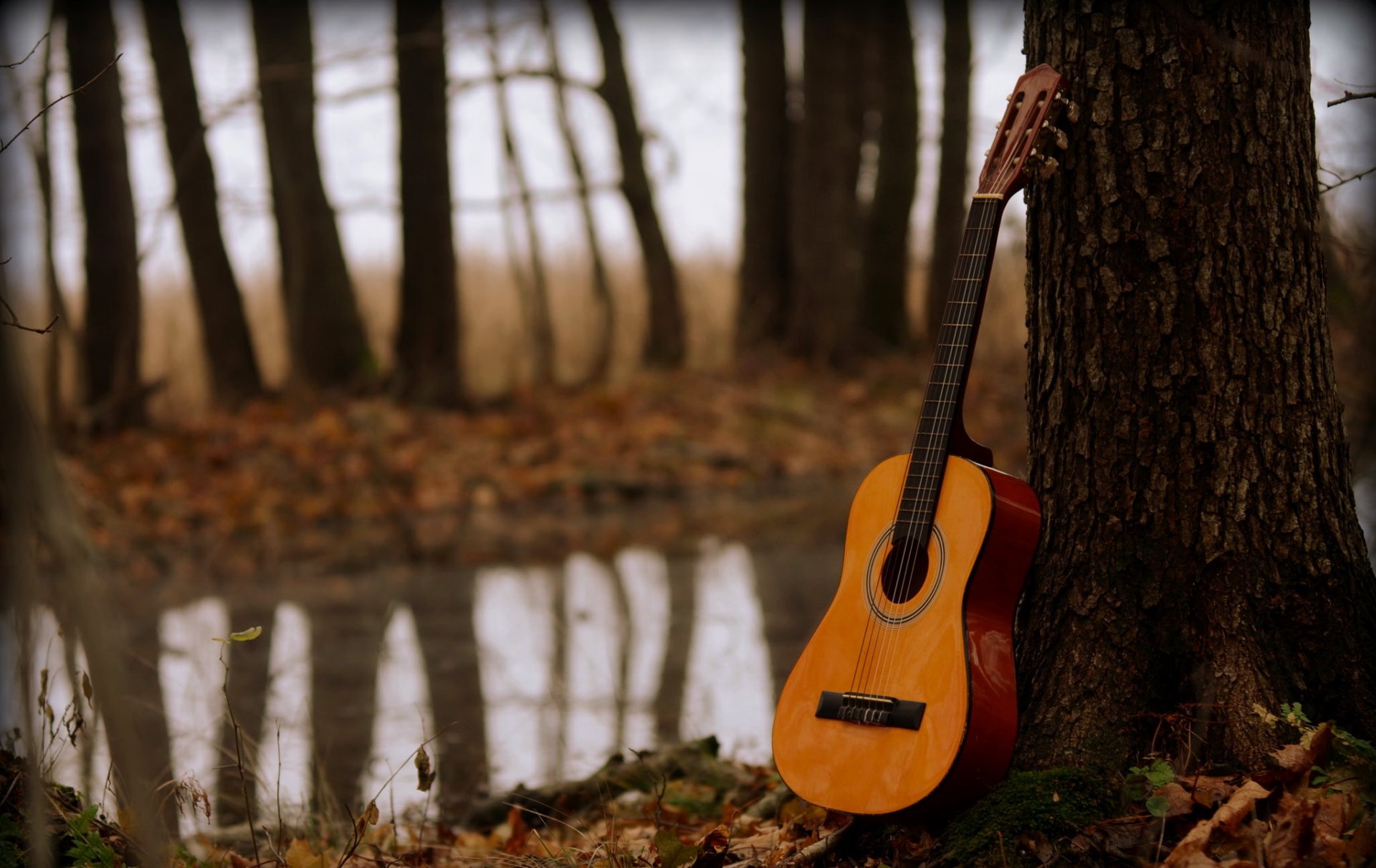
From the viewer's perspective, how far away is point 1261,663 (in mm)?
2529

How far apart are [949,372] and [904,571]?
18.1 inches

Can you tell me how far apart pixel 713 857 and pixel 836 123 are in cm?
1028

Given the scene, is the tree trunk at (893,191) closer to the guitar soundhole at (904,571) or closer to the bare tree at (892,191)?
the bare tree at (892,191)

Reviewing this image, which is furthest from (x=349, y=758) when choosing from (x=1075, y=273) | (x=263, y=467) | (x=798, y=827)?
(x=263, y=467)

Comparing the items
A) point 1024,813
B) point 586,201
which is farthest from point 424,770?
point 586,201

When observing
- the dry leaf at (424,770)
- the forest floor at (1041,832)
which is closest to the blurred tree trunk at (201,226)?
the forest floor at (1041,832)

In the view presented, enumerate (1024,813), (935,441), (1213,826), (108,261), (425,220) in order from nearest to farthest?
(1213,826) → (1024,813) → (935,441) → (108,261) → (425,220)

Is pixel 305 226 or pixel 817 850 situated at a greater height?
pixel 305 226

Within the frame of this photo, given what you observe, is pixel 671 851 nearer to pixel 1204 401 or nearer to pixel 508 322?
pixel 1204 401

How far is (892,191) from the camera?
13039 millimetres

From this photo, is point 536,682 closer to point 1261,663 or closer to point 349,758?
point 349,758

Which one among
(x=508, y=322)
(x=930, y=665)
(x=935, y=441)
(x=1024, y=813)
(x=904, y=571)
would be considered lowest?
(x=1024, y=813)

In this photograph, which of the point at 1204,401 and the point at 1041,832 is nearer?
the point at 1041,832

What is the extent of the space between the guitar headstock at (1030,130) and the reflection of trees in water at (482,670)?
208 cm
